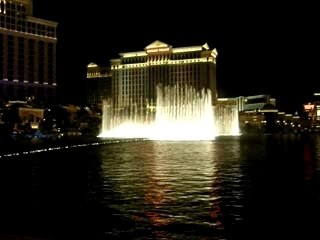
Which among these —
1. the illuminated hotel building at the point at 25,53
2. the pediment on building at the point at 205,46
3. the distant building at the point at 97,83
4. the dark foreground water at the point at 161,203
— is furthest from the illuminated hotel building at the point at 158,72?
the dark foreground water at the point at 161,203

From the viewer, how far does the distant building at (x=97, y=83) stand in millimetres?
157625

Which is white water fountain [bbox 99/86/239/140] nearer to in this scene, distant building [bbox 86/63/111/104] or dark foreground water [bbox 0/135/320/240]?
dark foreground water [bbox 0/135/320/240]

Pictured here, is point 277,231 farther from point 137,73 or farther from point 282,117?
point 282,117

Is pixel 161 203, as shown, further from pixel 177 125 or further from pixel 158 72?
pixel 158 72

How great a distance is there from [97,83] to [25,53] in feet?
118

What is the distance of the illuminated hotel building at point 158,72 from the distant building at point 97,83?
966 cm

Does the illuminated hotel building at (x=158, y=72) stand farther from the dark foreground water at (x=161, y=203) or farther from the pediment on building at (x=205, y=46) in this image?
the dark foreground water at (x=161, y=203)

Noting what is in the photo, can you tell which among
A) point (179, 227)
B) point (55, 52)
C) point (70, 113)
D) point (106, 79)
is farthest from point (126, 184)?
point (106, 79)

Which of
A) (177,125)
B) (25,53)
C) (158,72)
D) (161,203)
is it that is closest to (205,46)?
(158,72)

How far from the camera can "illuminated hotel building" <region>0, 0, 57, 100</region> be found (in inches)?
4904

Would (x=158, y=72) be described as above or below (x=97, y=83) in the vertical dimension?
above

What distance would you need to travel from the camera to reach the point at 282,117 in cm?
19950

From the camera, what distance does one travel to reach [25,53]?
129 metres

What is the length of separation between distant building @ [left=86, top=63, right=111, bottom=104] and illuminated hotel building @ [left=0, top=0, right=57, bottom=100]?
77.8 ft
